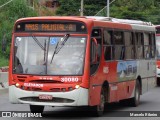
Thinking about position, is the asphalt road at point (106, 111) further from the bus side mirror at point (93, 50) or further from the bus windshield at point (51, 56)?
the bus side mirror at point (93, 50)

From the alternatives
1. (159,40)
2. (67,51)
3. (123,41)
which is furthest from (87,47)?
(159,40)

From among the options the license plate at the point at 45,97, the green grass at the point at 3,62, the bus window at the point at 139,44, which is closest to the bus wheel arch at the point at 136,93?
the bus window at the point at 139,44

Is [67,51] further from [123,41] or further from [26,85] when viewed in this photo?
[123,41]

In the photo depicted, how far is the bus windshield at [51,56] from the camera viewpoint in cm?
1434

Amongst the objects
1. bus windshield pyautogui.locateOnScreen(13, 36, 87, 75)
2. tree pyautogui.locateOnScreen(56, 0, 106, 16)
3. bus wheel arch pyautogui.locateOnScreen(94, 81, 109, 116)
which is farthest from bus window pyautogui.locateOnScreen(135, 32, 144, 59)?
tree pyautogui.locateOnScreen(56, 0, 106, 16)

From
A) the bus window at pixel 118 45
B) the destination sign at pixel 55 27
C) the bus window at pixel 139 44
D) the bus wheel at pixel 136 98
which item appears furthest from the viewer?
the bus window at pixel 139 44

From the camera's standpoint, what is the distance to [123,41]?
17.6 metres

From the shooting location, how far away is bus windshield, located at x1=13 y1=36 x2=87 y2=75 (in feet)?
47.1

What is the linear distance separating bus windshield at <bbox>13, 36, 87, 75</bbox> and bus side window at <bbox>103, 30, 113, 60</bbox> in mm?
1348

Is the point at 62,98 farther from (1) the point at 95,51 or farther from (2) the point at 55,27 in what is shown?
(2) the point at 55,27

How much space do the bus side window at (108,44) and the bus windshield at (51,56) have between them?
135cm

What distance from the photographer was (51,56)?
47.4 feet

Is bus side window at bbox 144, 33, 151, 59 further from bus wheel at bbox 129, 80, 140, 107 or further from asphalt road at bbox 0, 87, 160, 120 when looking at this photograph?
asphalt road at bbox 0, 87, 160, 120

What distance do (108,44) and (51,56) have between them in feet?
7.16
